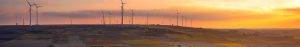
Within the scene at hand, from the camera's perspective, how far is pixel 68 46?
114 meters

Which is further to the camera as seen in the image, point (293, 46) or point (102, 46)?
point (293, 46)

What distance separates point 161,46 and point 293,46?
24011 mm

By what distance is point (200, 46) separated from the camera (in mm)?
120250

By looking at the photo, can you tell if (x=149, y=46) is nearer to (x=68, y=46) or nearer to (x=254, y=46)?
(x=68, y=46)

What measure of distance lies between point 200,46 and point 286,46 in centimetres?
1600

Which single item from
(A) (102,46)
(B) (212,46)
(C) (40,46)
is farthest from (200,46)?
(C) (40,46)

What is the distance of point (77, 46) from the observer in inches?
4518

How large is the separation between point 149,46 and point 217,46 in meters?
13.0

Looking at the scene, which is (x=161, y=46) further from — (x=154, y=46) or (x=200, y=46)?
(x=200, y=46)

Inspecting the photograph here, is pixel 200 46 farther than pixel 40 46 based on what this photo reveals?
Yes

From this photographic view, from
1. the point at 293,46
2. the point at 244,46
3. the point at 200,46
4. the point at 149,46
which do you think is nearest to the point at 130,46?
the point at 149,46

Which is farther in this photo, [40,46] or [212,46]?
[212,46]

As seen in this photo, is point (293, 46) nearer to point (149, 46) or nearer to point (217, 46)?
point (217, 46)

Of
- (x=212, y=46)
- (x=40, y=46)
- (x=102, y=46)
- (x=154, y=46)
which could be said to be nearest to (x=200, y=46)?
(x=212, y=46)
